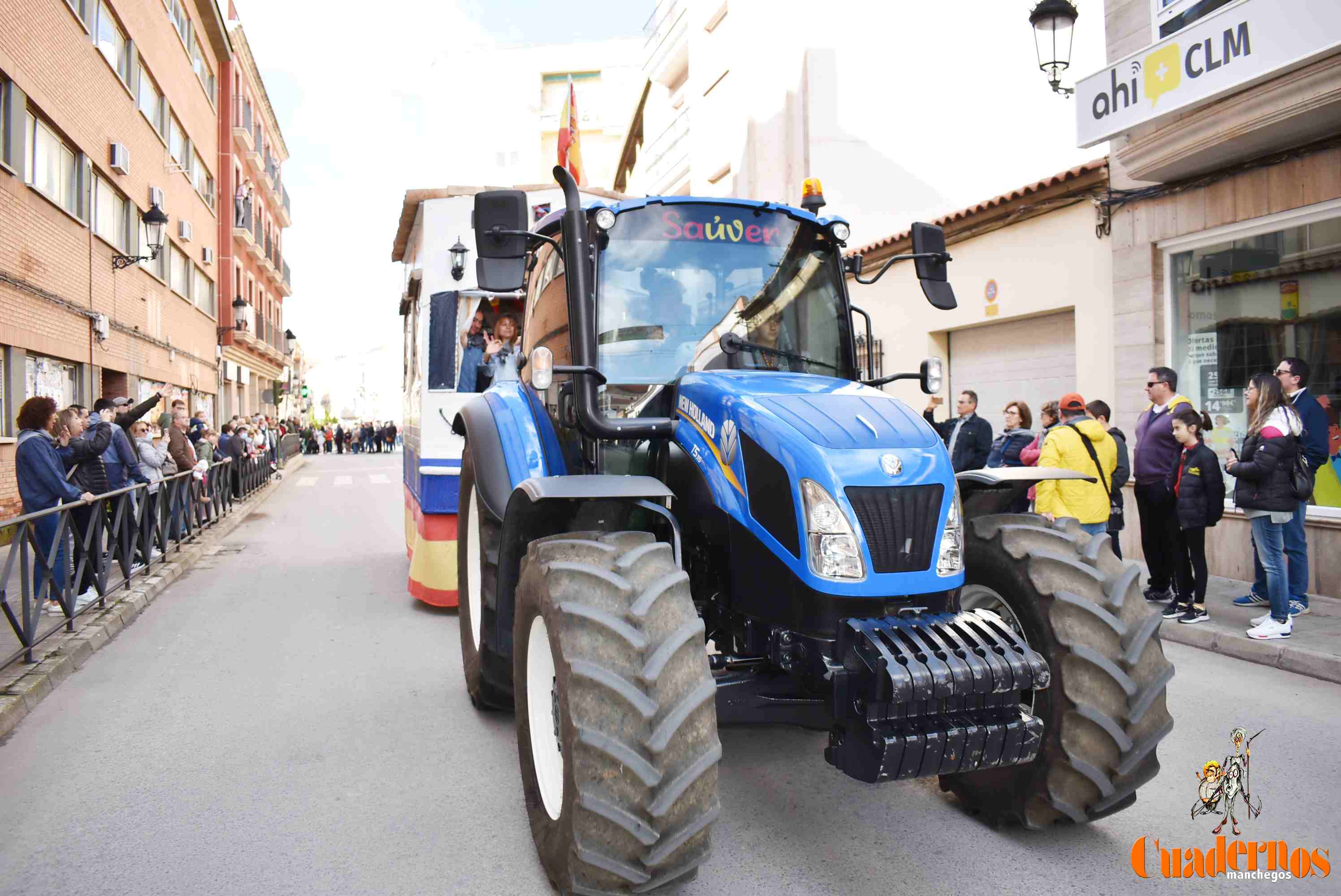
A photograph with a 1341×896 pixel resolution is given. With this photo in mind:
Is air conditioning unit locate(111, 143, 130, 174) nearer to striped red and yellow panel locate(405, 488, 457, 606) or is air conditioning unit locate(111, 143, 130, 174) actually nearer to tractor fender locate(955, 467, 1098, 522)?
striped red and yellow panel locate(405, 488, 457, 606)

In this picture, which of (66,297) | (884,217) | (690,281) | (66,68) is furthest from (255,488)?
(690,281)

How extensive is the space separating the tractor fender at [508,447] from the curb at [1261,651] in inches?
170

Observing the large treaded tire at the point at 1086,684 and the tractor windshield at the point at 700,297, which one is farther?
the tractor windshield at the point at 700,297

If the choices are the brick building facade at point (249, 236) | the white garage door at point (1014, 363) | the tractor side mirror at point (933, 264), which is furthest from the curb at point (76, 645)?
the brick building facade at point (249, 236)

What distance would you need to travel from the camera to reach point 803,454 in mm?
3092

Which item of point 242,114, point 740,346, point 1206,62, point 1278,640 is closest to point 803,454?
point 740,346

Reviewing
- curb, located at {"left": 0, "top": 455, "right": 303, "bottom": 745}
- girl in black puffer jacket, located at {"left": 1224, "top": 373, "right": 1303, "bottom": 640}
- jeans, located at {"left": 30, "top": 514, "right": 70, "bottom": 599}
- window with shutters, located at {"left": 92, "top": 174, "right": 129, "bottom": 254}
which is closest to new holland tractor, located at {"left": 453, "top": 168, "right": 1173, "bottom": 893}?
curb, located at {"left": 0, "top": 455, "right": 303, "bottom": 745}

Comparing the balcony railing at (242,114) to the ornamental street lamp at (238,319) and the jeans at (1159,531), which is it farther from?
the jeans at (1159,531)

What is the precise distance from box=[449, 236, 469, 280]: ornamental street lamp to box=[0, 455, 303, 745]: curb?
3.80 m

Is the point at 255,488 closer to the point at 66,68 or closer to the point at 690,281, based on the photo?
the point at 66,68

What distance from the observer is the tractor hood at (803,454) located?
307cm

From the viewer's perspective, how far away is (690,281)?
157 inches

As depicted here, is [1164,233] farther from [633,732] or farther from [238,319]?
[238,319]

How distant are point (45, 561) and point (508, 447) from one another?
13.7 feet
